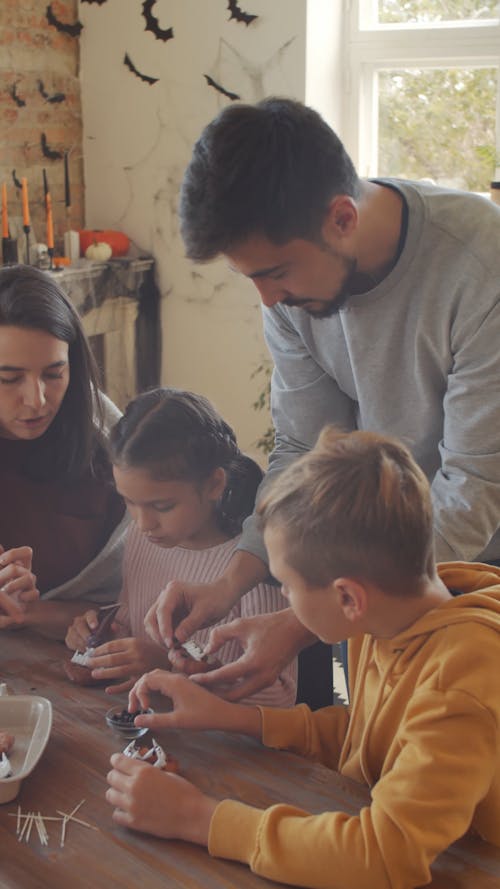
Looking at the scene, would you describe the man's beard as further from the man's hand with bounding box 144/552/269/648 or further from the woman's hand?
the woman's hand

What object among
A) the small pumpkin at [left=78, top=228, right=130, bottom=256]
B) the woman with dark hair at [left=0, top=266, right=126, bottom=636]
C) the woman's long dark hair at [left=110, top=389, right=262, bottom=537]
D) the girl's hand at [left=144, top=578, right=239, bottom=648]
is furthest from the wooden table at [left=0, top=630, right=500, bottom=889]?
the small pumpkin at [left=78, top=228, right=130, bottom=256]

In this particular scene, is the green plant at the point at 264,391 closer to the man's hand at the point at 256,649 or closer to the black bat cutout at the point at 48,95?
the black bat cutout at the point at 48,95

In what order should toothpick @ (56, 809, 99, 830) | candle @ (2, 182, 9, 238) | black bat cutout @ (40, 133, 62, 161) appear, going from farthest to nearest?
black bat cutout @ (40, 133, 62, 161), candle @ (2, 182, 9, 238), toothpick @ (56, 809, 99, 830)

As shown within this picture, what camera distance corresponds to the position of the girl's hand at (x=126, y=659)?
146 centimetres

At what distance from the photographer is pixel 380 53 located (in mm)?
3381

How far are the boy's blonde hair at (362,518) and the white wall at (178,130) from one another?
204cm

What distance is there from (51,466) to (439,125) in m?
2.17

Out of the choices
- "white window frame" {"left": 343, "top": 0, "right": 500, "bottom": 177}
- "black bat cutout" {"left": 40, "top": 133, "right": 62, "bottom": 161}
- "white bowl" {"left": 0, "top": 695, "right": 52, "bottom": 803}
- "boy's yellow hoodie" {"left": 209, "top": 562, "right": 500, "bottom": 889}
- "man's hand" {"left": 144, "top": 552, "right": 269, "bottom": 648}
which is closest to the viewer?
"boy's yellow hoodie" {"left": 209, "top": 562, "right": 500, "bottom": 889}

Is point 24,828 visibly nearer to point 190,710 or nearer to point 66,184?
point 190,710

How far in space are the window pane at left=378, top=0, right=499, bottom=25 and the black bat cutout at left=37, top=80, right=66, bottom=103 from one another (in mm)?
1076

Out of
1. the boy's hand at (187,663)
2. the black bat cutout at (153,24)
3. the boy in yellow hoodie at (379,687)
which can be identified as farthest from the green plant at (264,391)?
the boy in yellow hoodie at (379,687)

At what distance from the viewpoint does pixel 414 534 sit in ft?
3.61

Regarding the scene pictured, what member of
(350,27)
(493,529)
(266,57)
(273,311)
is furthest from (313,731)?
(350,27)

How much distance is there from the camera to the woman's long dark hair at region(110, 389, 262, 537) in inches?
61.6
